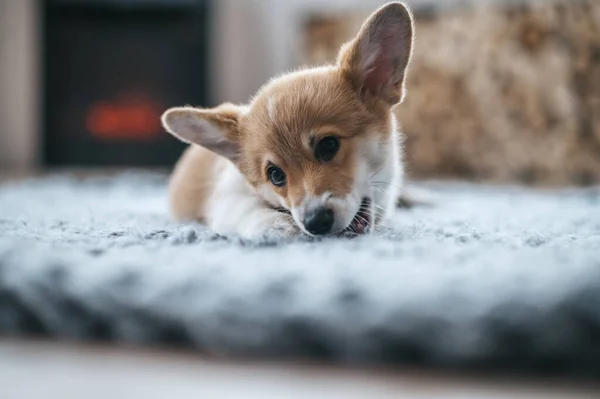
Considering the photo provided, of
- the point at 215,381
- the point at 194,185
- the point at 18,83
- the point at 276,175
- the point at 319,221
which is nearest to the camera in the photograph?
the point at 215,381

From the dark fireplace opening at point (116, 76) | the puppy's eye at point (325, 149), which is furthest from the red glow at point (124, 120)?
the puppy's eye at point (325, 149)

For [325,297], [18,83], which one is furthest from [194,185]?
[18,83]

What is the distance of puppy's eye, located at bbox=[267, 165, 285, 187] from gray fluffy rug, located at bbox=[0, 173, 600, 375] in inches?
9.8

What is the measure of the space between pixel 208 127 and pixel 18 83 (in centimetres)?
327

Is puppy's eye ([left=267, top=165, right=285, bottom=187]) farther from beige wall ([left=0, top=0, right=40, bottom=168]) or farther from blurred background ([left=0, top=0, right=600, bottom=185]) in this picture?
beige wall ([left=0, top=0, right=40, bottom=168])

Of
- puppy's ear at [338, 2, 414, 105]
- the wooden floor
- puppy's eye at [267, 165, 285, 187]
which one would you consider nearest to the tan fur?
puppy's eye at [267, 165, 285, 187]

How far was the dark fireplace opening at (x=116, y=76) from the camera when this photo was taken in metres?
4.02

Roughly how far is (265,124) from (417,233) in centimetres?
40

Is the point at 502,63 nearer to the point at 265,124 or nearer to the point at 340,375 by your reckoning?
the point at 265,124

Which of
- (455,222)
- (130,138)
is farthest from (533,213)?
(130,138)

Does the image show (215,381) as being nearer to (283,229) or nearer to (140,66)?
(283,229)

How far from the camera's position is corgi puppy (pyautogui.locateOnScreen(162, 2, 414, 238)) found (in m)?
1.15

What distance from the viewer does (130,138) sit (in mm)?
4074

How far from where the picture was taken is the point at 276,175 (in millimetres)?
1246
